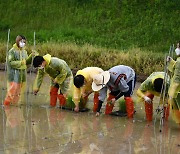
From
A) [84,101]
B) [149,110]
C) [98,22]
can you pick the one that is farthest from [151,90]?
[98,22]

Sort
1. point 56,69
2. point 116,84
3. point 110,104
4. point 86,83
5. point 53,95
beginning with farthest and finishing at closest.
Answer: point 53,95 < point 56,69 < point 110,104 < point 86,83 < point 116,84

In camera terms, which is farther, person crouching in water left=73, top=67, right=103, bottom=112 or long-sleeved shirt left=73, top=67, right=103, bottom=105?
long-sleeved shirt left=73, top=67, right=103, bottom=105

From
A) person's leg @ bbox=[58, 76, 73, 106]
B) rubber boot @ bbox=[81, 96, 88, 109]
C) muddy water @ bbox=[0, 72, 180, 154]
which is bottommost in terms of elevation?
muddy water @ bbox=[0, 72, 180, 154]

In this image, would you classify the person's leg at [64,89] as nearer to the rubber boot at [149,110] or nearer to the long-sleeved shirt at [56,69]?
the long-sleeved shirt at [56,69]

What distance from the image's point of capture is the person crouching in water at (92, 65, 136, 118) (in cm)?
859

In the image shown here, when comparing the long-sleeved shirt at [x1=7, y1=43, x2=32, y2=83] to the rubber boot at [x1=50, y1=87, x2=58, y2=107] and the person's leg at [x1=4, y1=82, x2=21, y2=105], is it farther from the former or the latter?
the rubber boot at [x1=50, y1=87, x2=58, y2=107]

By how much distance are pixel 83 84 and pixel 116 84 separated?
0.58 metres

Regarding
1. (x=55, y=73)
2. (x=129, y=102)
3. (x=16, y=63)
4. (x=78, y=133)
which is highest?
(x=16, y=63)

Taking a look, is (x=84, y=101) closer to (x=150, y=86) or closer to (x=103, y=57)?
(x=150, y=86)

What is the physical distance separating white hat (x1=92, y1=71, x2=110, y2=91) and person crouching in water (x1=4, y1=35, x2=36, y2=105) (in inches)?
66.7

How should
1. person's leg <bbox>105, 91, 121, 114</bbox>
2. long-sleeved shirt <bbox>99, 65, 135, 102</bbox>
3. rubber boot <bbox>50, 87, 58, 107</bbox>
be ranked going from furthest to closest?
1. rubber boot <bbox>50, 87, 58, 107</bbox>
2. person's leg <bbox>105, 91, 121, 114</bbox>
3. long-sleeved shirt <bbox>99, 65, 135, 102</bbox>

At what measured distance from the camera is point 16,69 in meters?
9.82

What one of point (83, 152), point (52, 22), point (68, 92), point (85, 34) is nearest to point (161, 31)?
point (85, 34)

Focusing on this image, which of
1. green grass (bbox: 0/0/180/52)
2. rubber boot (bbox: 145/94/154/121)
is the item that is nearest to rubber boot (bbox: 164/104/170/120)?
rubber boot (bbox: 145/94/154/121)
